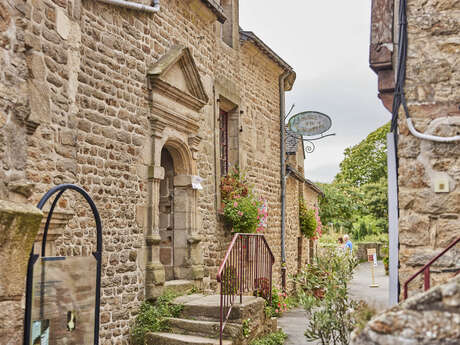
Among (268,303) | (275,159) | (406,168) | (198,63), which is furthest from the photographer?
(275,159)

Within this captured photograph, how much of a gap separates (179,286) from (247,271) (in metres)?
1.06

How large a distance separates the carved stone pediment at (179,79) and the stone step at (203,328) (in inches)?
129

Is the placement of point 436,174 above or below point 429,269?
above

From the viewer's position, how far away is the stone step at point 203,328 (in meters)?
6.39

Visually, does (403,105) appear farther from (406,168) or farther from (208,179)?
(208,179)

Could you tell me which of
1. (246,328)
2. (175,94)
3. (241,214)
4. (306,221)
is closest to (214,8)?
(175,94)

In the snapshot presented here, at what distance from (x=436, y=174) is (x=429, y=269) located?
732 mm

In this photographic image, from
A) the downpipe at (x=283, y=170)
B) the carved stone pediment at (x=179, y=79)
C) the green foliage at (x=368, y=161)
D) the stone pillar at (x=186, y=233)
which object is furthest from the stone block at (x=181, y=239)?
the green foliage at (x=368, y=161)

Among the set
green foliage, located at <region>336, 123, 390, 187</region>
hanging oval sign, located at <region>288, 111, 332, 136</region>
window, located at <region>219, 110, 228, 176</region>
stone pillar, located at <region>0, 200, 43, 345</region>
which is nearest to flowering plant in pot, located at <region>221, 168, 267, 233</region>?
window, located at <region>219, 110, 228, 176</region>

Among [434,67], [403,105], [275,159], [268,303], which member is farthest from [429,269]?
[275,159]

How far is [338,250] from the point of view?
20.8ft

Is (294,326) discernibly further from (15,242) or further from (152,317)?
(15,242)

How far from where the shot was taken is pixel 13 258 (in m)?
2.71

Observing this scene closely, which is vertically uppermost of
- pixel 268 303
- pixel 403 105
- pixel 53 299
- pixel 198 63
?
pixel 198 63
